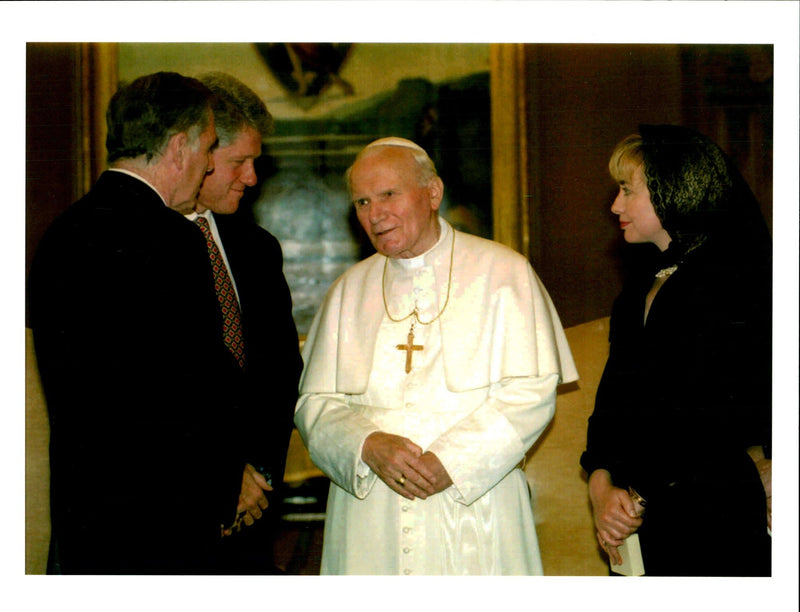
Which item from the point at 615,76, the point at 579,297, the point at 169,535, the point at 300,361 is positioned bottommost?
the point at 169,535

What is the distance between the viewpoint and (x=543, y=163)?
418 cm

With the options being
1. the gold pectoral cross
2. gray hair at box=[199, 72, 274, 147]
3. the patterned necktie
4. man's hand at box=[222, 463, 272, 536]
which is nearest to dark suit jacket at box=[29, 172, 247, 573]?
man's hand at box=[222, 463, 272, 536]

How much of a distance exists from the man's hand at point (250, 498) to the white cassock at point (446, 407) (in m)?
0.22

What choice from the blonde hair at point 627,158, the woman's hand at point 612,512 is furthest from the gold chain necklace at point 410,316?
the woman's hand at point 612,512

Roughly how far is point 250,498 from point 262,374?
46 cm

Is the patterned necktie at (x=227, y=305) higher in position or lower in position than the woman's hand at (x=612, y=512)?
higher

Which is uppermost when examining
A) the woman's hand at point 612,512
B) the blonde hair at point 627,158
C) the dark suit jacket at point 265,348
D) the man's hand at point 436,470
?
the blonde hair at point 627,158

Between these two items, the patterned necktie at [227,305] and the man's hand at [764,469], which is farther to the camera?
the patterned necktie at [227,305]

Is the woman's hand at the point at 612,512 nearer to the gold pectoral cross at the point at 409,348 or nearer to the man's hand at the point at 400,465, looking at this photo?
the man's hand at the point at 400,465

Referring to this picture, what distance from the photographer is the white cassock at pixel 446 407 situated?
331 centimetres

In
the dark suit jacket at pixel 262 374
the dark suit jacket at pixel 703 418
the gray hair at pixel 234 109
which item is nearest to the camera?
the dark suit jacket at pixel 703 418
